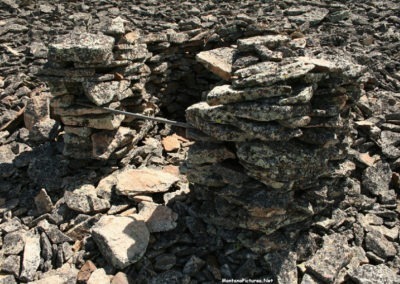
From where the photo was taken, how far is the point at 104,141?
10.2 meters

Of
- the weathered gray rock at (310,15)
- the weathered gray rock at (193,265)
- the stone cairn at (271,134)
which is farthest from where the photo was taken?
the weathered gray rock at (310,15)

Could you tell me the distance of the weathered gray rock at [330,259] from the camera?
25.0 ft

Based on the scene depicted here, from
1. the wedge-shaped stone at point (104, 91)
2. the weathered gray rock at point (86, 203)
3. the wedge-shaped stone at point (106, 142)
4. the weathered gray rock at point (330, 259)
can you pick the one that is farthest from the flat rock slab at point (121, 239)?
the weathered gray rock at point (330, 259)

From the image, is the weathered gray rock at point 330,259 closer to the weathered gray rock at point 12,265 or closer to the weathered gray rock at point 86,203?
the weathered gray rock at point 86,203

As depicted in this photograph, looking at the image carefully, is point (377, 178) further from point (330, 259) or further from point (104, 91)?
point (104, 91)

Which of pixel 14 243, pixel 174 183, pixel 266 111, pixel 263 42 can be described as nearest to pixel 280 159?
pixel 266 111

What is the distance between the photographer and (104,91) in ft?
31.5

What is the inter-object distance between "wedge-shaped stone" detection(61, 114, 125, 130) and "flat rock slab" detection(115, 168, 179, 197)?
123 centimetres

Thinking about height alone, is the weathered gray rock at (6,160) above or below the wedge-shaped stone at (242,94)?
below

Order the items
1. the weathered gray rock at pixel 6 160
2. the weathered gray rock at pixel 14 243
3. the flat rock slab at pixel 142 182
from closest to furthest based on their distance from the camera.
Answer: the weathered gray rock at pixel 14 243
the flat rock slab at pixel 142 182
the weathered gray rock at pixel 6 160

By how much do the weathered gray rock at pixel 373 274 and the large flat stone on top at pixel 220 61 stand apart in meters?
4.47

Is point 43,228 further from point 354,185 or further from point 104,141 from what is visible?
point 354,185

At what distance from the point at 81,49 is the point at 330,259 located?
6768 millimetres

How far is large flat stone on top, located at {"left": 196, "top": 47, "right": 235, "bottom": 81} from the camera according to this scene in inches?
320
